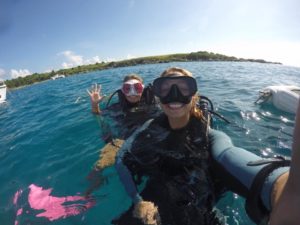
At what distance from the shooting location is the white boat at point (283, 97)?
6.75 meters

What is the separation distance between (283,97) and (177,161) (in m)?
5.49

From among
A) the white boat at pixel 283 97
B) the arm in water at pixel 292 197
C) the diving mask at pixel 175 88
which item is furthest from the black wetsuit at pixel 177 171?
the white boat at pixel 283 97

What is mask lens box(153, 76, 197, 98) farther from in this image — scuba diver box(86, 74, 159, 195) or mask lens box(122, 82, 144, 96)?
mask lens box(122, 82, 144, 96)

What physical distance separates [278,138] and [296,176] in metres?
5.02

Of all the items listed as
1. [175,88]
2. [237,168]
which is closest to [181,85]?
[175,88]

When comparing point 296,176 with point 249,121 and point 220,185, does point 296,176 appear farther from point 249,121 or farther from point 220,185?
point 249,121

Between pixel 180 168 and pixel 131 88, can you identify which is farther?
pixel 131 88

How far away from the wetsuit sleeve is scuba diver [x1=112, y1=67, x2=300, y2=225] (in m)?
0.01

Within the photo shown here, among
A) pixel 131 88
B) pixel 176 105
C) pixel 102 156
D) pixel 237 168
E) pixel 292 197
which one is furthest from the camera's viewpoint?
pixel 131 88

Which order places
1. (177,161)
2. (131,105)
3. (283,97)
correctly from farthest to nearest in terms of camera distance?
(283,97), (131,105), (177,161)

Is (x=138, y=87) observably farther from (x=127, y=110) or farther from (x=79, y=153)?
(x=79, y=153)

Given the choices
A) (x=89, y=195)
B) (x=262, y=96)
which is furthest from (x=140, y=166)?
(x=262, y=96)

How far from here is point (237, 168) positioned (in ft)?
6.62

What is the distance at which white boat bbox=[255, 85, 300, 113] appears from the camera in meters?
6.75
